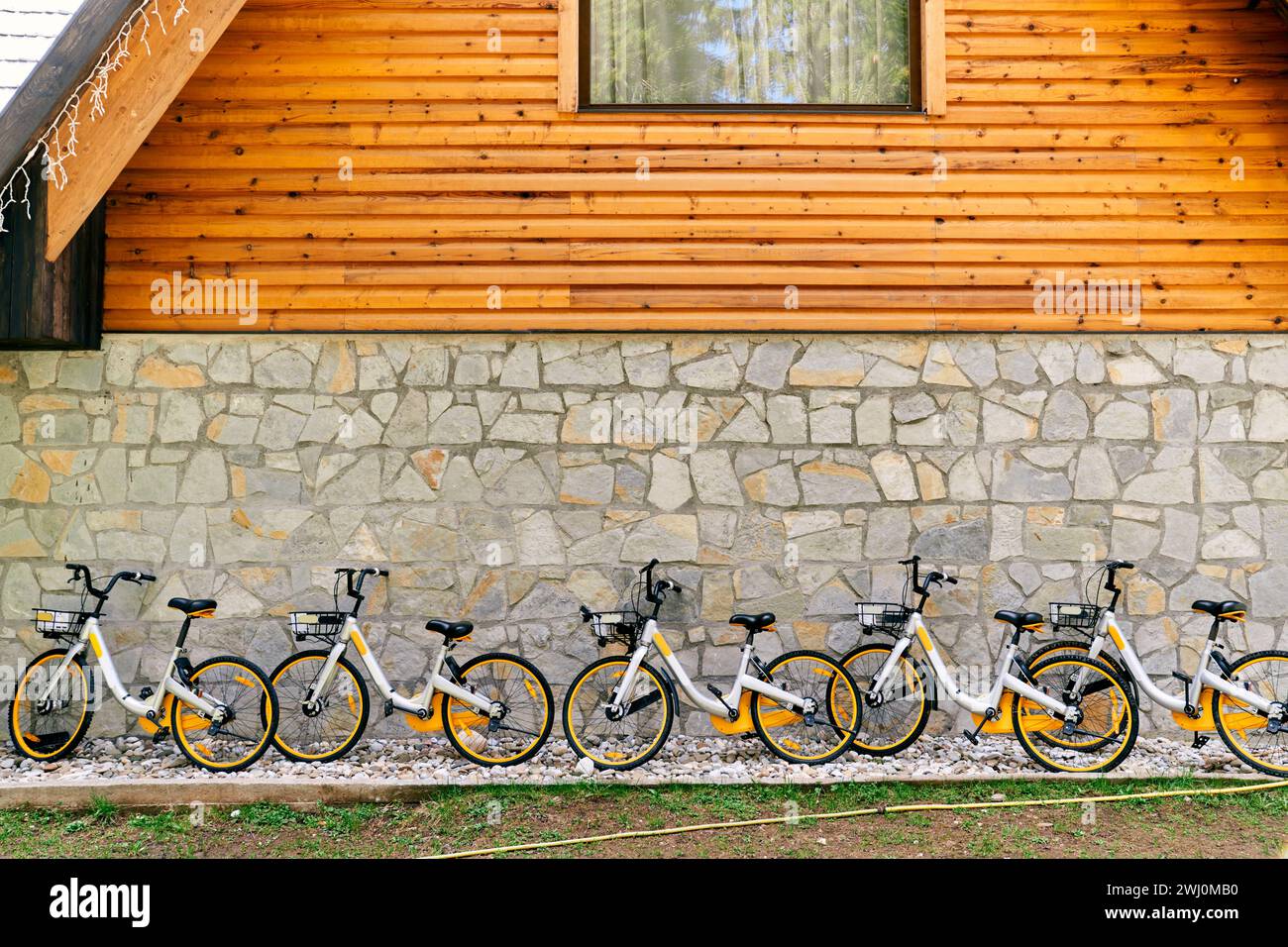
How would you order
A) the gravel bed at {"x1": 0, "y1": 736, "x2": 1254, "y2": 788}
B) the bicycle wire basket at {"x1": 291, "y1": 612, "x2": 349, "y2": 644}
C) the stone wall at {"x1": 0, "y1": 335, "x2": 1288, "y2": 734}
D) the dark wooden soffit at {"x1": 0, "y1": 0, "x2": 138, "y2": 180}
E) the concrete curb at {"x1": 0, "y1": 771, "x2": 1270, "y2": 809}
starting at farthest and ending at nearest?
1. the stone wall at {"x1": 0, "y1": 335, "x2": 1288, "y2": 734}
2. the bicycle wire basket at {"x1": 291, "y1": 612, "x2": 349, "y2": 644}
3. the gravel bed at {"x1": 0, "y1": 736, "x2": 1254, "y2": 788}
4. the concrete curb at {"x1": 0, "y1": 771, "x2": 1270, "y2": 809}
5. the dark wooden soffit at {"x1": 0, "y1": 0, "x2": 138, "y2": 180}

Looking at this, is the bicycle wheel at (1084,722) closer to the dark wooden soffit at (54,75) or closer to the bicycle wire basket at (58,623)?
the bicycle wire basket at (58,623)

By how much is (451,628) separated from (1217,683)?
416cm

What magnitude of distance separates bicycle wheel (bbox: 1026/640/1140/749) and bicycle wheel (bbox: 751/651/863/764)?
1010 mm

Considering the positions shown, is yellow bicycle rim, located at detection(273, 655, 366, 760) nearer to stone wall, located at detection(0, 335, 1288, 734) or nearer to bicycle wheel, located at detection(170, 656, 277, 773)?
bicycle wheel, located at detection(170, 656, 277, 773)

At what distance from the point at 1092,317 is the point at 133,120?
18.2ft

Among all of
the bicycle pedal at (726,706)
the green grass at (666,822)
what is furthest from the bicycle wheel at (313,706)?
the bicycle pedal at (726,706)

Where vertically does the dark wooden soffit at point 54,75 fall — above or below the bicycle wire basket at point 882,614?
above

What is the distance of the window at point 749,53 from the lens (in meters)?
6.15

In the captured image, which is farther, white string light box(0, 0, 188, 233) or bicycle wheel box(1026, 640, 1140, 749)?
bicycle wheel box(1026, 640, 1140, 749)

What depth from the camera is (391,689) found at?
218 inches

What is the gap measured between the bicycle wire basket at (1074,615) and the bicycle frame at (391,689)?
10.3 feet

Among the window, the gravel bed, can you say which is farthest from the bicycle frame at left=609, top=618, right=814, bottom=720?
the window

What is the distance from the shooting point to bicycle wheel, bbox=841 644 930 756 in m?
5.51

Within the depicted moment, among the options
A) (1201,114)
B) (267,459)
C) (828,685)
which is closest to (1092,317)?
(1201,114)
